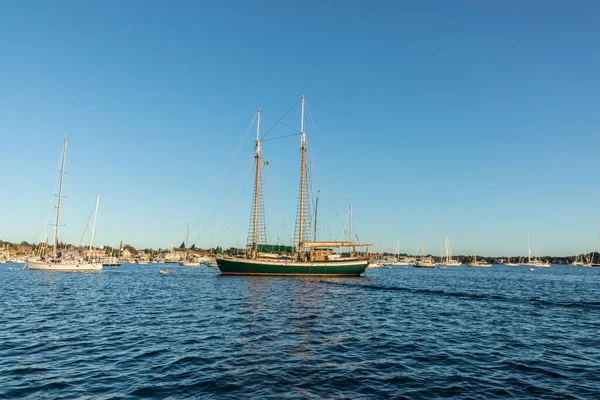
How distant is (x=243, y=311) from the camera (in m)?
25.2

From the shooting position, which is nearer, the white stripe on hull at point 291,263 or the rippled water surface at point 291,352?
the rippled water surface at point 291,352

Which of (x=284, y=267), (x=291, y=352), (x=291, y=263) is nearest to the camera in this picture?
(x=291, y=352)

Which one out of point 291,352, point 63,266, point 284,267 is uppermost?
point 284,267

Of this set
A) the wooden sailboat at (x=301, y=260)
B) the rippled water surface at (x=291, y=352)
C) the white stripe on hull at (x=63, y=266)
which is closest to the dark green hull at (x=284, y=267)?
the wooden sailboat at (x=301, y=260)

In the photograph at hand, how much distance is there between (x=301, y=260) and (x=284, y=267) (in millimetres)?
6486

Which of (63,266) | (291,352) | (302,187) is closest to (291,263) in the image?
(302,187)

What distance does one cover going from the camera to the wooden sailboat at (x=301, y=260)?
6156 cm

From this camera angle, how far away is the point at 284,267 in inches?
2398

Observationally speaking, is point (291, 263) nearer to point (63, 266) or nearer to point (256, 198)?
point (256, 198)

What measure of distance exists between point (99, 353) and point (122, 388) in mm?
4810

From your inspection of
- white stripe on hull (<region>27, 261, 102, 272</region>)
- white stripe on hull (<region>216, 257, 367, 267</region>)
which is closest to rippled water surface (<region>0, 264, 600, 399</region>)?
white stripe on hull (<region>216, 257, 367, 267</region>)

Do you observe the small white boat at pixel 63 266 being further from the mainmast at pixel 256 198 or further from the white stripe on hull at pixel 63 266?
the mainmast at pixel 256 198

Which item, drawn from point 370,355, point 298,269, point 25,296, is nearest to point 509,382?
point 370,355

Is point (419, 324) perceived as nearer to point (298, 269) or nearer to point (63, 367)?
point (63, 367)
